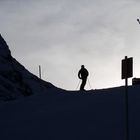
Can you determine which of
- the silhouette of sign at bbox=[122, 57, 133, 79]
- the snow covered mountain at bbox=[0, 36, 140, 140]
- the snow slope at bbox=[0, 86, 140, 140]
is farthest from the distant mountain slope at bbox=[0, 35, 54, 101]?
the silhouette of sign at bbox=[122, 57, 133, 79]

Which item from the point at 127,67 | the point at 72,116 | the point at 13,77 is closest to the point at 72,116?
the point at 72,116

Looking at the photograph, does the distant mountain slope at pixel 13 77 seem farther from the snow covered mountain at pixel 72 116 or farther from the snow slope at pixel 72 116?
the snow slope at pixel 72 116

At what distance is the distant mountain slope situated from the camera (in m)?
155

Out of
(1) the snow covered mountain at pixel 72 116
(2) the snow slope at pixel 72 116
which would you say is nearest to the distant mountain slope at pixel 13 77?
(1) the snow covered mountain at pixel 72 116

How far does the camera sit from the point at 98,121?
80.0ft

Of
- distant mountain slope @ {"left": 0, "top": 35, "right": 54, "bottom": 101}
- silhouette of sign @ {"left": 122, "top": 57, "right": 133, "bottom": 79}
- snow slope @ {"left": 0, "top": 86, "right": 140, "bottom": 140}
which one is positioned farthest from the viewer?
distant mountain slope @ {"left": 0, "top": 35, "right": 54, "bottom": 101}

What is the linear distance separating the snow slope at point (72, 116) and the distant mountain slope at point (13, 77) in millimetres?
118773

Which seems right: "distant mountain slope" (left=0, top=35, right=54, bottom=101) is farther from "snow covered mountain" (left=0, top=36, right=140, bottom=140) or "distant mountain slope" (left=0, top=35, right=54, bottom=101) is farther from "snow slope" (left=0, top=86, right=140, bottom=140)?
"snow slope" (left=0, top=86, right=140, bottom=140)

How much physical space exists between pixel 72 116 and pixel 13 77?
14811 cm

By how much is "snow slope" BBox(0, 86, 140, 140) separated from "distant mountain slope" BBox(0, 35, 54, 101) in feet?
390

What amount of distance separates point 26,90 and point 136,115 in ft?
399

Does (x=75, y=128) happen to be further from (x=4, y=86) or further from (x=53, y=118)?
(x=4, y=86)

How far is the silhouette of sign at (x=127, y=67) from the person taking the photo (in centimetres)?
1952

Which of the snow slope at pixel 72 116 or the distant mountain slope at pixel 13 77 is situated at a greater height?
the distant mountain slope at pixel 13 77
